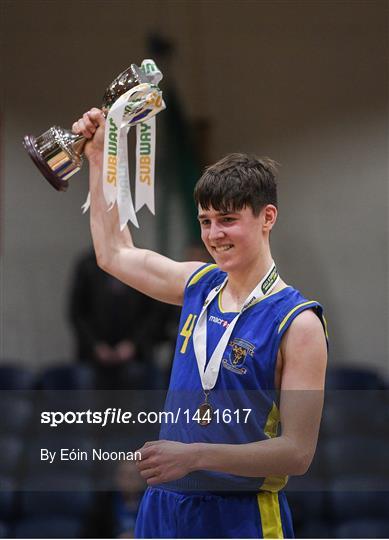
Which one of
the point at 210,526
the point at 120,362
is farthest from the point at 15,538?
the point at 210,526

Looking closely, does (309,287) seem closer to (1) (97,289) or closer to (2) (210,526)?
(1) (97,289)

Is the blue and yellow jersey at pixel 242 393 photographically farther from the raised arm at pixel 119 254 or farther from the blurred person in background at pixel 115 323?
the blurred person in background at pixel 115 323

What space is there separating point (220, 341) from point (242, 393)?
157 mm

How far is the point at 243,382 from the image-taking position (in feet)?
8.13

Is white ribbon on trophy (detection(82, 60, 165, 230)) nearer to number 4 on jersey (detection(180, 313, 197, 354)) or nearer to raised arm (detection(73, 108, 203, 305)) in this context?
raised arm (detection(73, 108, 203, 305))

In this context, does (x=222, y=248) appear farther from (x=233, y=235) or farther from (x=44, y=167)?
(x=44, y=167)

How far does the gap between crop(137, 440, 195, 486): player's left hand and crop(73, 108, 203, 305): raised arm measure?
62 centimetres

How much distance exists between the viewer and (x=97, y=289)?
5.25 metres

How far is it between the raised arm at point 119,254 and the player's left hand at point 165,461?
2.02ft

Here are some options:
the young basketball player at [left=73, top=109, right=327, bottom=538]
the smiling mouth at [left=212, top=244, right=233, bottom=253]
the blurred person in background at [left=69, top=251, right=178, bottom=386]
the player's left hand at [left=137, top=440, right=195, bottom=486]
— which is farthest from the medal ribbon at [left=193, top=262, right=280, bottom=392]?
the blurred person in background at [left=69, top=251, right=178, bottom=386]

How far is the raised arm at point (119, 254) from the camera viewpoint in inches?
109

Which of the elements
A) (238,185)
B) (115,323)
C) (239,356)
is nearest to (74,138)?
(238,185)

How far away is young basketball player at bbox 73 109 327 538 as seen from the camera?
2396mm

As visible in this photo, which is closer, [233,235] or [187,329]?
[233,235]
